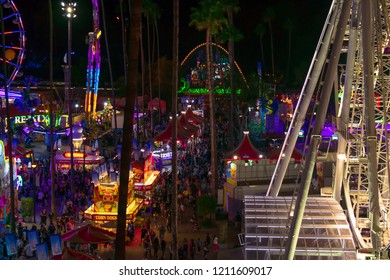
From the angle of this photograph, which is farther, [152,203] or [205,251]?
[152,203]

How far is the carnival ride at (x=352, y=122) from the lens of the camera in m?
14.5

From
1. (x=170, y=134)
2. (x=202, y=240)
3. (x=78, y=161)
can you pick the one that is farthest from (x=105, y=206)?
(x=170, y=134)

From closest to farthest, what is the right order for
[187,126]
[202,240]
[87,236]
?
[87,236] < [202,240] < [187,126]

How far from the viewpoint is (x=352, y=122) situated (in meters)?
20.1

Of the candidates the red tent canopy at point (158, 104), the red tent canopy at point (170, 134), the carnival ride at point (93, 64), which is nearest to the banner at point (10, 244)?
the red tent canopy at point (170, 134)

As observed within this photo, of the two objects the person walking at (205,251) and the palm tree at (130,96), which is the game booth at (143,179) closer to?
the person walking at (205,251)

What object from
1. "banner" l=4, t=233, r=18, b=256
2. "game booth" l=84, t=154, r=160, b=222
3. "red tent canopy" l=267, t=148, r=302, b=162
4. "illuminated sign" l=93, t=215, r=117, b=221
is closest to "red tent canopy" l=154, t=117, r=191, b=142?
"game booth" l=84, t=154, r=160, b=222

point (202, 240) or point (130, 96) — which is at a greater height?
point (130, 96)

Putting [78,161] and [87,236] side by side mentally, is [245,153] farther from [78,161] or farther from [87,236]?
[87,236]

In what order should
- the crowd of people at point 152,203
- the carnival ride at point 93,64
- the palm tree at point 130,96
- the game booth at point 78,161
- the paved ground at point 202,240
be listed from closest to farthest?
1. the palm tree at point 130,96
2. the paved ground at point 202,240
3. the crowd of people at point 152,203
4. the game booth at point 78,161
5. the carnival ride at point 93,64

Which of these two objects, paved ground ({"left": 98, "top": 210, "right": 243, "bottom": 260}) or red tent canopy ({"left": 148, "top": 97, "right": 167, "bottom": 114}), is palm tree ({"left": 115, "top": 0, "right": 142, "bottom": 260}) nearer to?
paved ground ({"left": 98, "top": 210, "right": 243, "bottom": 260})

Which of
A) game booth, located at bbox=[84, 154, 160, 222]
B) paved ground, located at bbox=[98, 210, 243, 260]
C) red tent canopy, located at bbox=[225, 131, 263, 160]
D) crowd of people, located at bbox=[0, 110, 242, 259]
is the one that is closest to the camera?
paved ground, located at bbox=[98, 210, 243, 260]

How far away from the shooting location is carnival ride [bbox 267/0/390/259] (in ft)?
47.6

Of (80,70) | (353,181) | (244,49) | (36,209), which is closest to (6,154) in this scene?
(36,209)
